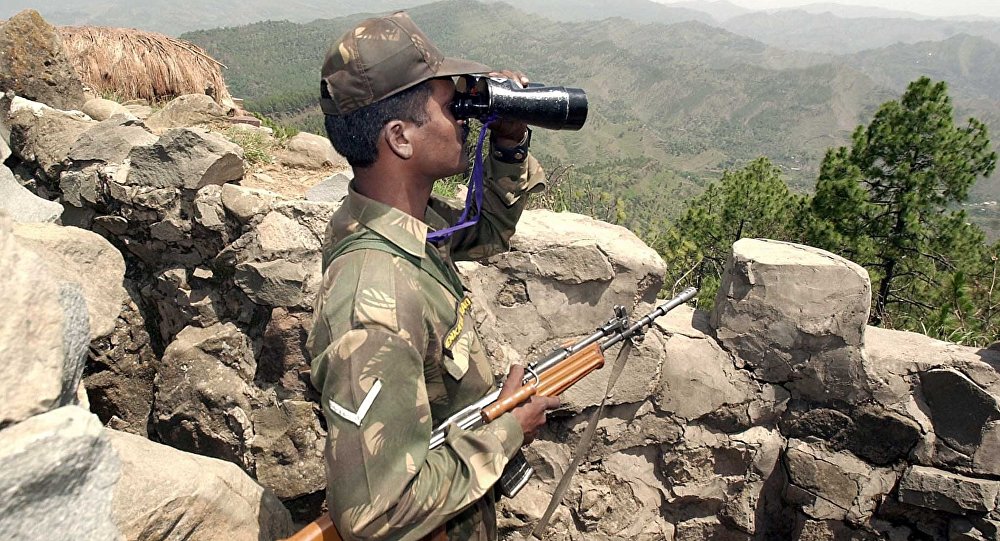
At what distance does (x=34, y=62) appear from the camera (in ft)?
16.5

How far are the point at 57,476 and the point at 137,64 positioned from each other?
8.09 meters

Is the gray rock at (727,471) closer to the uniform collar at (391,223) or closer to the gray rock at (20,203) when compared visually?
the uniform collar at (391,223)

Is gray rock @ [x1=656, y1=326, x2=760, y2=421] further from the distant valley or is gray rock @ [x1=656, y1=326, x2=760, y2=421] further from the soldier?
the distant valley

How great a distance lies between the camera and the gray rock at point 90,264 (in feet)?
7.95

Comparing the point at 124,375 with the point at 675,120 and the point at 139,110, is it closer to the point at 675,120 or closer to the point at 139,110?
the point at 139,110

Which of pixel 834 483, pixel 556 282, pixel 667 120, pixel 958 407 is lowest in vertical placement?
pixel 667 120

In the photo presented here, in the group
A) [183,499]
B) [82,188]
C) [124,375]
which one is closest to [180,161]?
[82,188]

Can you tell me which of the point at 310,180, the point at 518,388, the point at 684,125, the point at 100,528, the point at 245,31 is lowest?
the point at 684,125

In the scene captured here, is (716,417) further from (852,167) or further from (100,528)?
(852,167)

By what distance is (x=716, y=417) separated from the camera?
346cm

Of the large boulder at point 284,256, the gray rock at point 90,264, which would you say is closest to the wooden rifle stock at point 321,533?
the gray rock at point 90,264

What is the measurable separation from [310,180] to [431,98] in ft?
12.0

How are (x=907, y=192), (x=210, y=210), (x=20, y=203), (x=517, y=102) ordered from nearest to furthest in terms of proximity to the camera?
(x=517, y=102), (x=20, y=203), (x=210, y=210), (x=907, y=192)

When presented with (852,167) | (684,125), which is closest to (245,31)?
(684,125)
